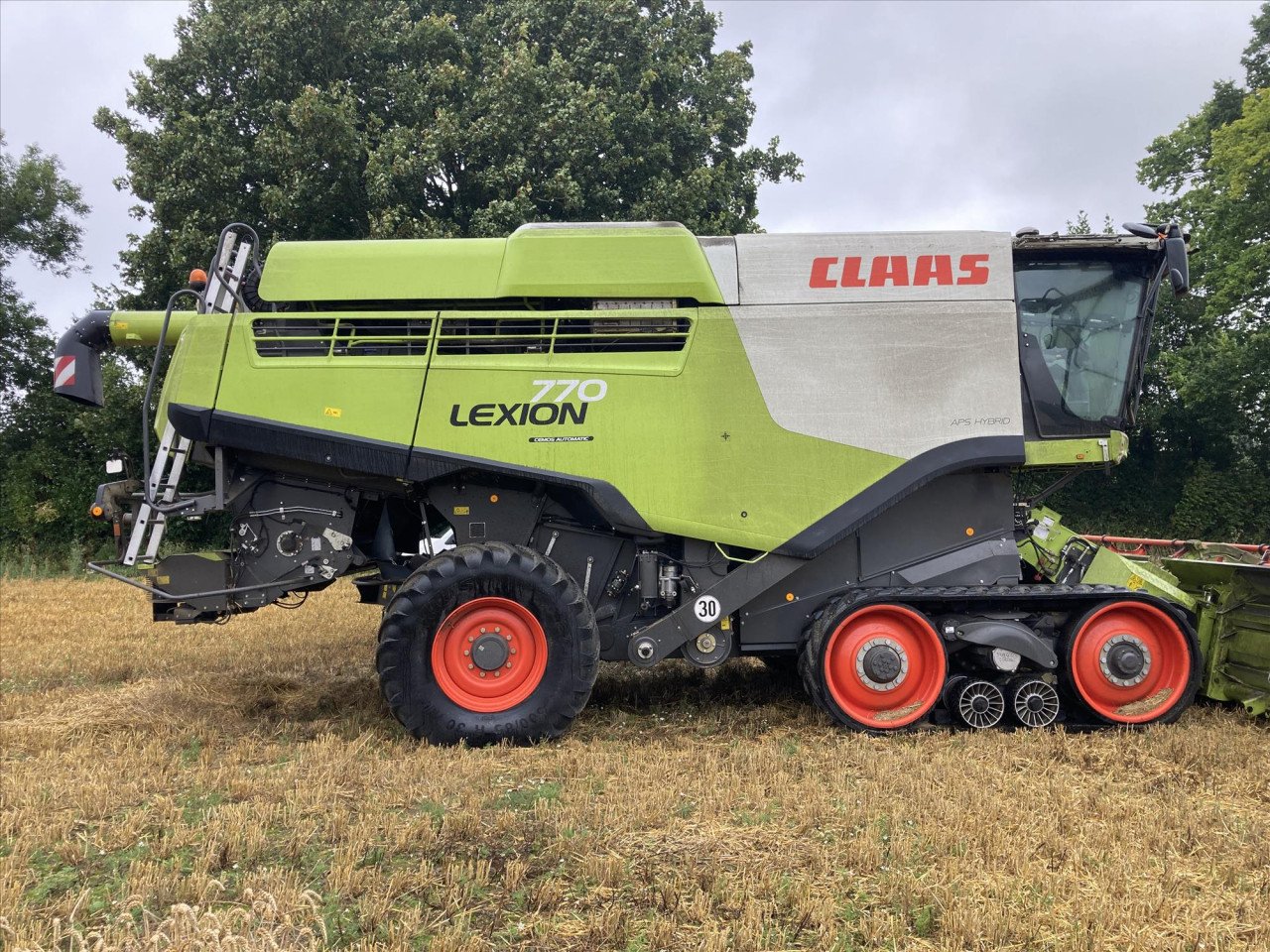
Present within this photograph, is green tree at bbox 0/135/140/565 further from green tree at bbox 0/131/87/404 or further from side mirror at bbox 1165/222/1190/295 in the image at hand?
side mirror at bbox 1165/222/1190/295

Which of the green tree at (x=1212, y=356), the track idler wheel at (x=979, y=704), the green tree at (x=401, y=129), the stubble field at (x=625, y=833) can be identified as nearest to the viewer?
the stubble field at (x=625, y=833)

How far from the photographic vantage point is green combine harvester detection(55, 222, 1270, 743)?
496 centimetres

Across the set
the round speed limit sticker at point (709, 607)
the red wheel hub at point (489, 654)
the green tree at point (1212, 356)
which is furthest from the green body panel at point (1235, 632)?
the green tree at point (1212, 356)

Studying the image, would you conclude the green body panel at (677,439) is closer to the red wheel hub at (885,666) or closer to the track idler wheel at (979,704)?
the red wheel hub at (885,666)

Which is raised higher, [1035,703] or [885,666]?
[885,666]

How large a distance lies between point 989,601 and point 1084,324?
1.98 metres

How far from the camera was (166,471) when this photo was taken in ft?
17.0

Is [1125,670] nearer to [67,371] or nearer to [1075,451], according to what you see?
[1075,451]

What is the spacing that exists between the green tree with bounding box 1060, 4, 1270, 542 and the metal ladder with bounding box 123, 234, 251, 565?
18.7m

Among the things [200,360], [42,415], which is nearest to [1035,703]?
[200,360]

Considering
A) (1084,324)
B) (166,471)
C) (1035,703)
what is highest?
(1084,324)

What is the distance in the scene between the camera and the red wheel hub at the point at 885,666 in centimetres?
503

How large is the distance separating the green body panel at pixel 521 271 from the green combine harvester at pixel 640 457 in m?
0.01

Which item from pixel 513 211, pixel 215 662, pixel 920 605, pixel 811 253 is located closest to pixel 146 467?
pixel 215 662
